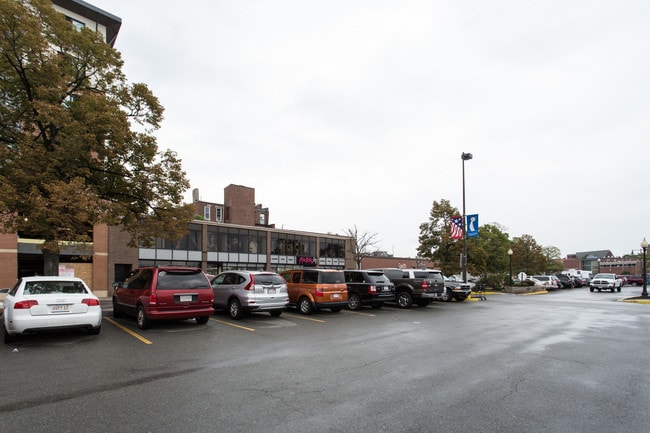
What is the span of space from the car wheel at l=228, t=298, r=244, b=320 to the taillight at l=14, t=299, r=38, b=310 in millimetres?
5503

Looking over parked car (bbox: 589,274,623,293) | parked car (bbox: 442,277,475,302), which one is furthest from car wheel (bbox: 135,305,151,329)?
parked car (bbox: 589,274,623,293)

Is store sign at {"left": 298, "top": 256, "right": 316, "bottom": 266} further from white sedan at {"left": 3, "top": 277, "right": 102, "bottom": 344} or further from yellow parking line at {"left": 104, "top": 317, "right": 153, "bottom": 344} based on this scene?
white sedan at {"left": 3, "top": 277, "right": 102, "bottom": 344}

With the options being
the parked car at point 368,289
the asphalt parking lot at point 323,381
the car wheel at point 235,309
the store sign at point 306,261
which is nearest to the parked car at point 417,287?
the parked car at point 368,289

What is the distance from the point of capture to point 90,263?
33.1 m

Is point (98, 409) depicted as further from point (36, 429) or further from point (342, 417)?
point (342, 417)

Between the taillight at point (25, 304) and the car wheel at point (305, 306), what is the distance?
829cm

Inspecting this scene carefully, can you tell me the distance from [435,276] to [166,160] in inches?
513

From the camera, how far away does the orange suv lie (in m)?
14.0

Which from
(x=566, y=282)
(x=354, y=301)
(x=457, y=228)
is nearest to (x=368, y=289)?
(x=354, y=301)

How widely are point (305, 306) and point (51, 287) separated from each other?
7995mm

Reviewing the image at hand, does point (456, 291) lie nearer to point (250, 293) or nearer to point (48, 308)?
point (250, 293)

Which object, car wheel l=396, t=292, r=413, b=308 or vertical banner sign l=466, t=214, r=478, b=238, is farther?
vertical banner sign l=466, t=214, r=478, b=238

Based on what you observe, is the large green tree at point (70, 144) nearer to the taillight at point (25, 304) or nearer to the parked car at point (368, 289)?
the taillight at point (25, 304)

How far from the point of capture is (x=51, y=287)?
8.79 meters
